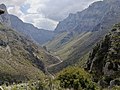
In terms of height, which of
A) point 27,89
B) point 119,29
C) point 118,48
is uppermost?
point 119,29

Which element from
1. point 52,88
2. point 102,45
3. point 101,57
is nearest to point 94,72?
point 101,57

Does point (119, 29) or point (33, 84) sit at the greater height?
point (119, 29)

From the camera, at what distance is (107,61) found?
11862 centimetres

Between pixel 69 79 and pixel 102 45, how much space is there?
234ft

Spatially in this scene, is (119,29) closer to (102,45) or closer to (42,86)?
(102,45)

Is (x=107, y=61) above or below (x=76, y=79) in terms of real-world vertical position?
above

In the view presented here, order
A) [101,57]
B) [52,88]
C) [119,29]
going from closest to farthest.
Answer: [52,88] < [101,57] < [119,29]

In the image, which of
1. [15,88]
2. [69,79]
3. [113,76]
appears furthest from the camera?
[113,76]

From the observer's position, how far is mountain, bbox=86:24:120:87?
353ft

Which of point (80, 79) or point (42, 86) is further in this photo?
point (80, 79)

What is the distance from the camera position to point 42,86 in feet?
137

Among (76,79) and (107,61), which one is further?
(107,61)

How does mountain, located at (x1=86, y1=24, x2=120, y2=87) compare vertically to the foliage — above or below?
above

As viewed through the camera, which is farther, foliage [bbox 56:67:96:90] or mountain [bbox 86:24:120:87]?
mountain [bbox 86:24:120:87]
